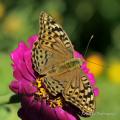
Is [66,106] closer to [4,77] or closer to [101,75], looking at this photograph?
[4,77]

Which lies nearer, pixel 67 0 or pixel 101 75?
pixel 101 75

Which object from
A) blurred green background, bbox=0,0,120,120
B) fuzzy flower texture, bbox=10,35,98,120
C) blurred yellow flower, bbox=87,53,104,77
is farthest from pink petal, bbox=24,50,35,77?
blurred yellow flower, bbox=87,53,104,77

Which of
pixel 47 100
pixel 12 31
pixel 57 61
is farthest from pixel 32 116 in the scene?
pixel 12 31

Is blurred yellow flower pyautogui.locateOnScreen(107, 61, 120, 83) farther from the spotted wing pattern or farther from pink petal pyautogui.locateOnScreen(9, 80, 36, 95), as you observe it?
pink petal pyautogui.locateOnScreen(9, 80, 36, 95)

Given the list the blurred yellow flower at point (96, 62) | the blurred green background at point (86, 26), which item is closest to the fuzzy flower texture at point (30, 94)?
the blurred green background at point (86, 26)

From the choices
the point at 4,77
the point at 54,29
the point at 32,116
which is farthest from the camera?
the point at 4,77

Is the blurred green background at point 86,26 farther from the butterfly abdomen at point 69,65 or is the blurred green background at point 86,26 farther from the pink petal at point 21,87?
the pink petal at point 21,87
